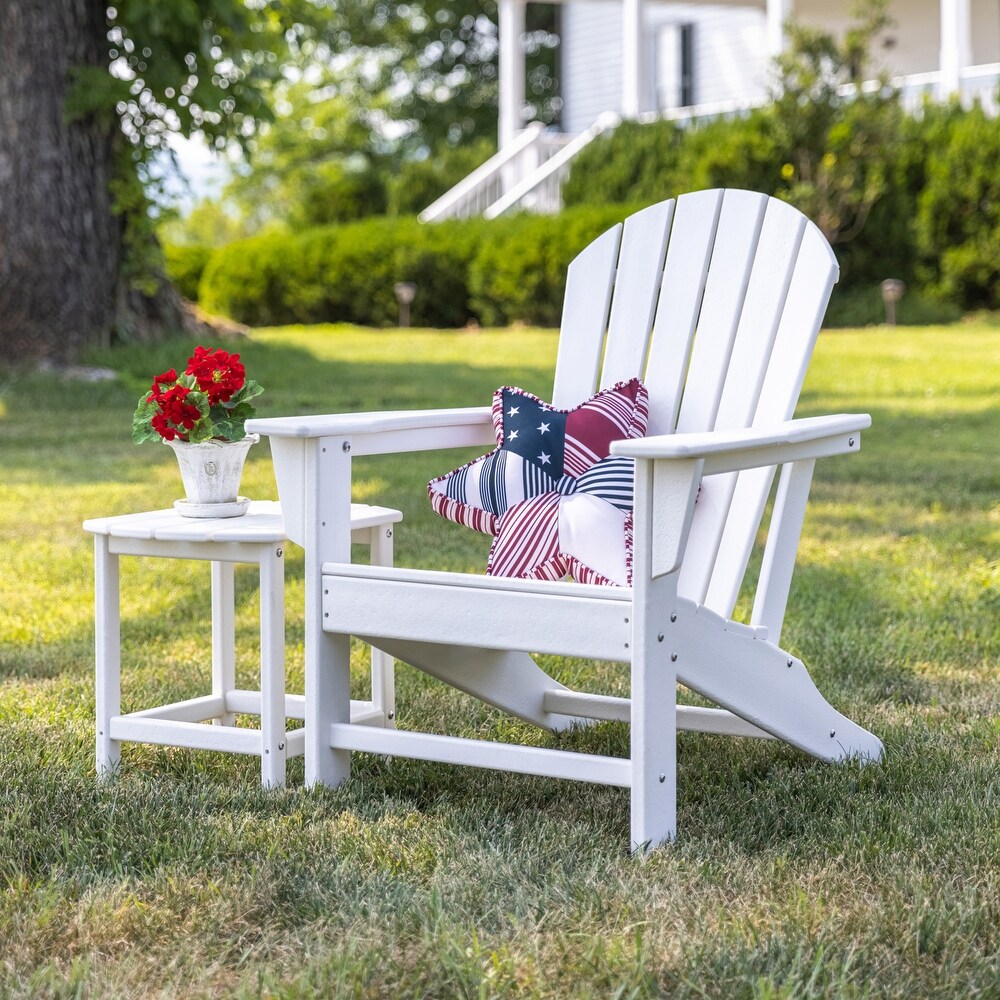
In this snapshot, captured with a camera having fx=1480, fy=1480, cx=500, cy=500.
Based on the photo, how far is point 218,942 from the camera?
1887 millimetres

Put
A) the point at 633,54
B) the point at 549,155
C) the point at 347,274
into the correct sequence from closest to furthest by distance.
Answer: the point at 633,54
the point at 347,274
the point at 549,155

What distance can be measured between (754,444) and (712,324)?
0.65 m

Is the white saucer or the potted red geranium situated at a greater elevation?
the potted red geranium

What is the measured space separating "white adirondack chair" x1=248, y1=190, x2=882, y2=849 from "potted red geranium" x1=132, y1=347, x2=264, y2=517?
0.14 meters

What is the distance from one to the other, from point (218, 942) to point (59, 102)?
23.1 feet

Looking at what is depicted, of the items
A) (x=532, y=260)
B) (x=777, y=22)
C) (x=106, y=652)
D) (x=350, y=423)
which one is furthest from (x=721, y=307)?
(x=777, y=22)

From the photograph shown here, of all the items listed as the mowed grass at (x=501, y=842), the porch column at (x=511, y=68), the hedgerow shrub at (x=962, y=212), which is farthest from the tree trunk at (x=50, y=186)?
the porch column at (x=511, y=68)

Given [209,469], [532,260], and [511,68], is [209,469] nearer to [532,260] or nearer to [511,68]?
[532,260]

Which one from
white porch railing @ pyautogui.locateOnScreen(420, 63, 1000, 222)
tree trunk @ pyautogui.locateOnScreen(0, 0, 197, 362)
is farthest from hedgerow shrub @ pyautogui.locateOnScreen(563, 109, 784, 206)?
tree trunk @ pyautogui.locateOnScreen(0, 0, 197, 362)

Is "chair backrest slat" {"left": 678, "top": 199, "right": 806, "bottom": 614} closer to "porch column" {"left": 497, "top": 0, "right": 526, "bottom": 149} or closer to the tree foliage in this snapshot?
"porch column" {"left": 497, "top": 0, "right": 526, "bottom": 149}

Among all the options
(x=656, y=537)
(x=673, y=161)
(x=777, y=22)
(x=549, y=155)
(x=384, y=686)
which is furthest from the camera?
(x=549, y=155)

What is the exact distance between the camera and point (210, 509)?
8.81ft

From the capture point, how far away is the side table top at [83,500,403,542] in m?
2.52

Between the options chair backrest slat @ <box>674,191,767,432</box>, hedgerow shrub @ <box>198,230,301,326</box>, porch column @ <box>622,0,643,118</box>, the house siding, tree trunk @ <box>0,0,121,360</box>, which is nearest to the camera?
chair backrest slat @ <box>674,191,767,432</box>
